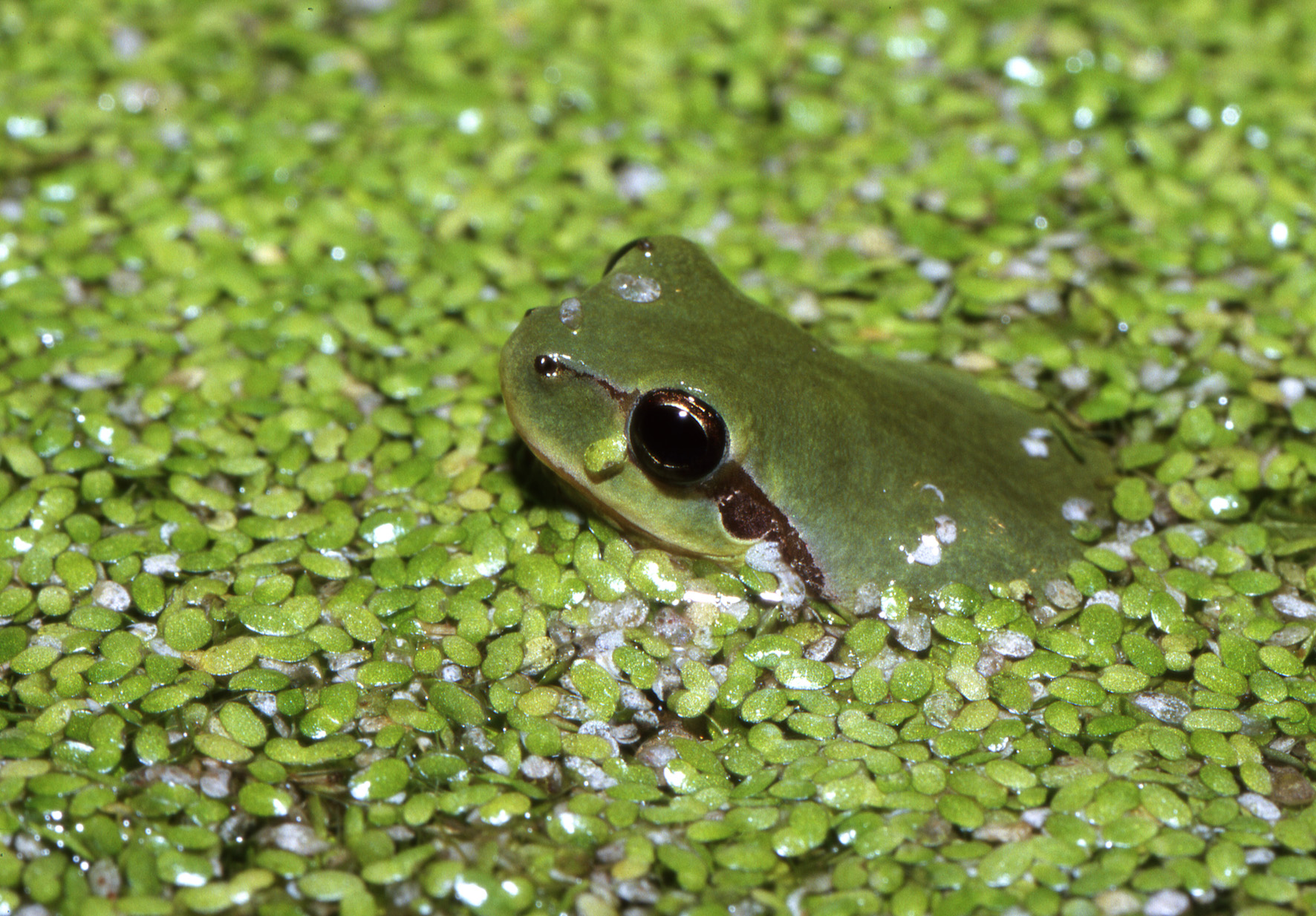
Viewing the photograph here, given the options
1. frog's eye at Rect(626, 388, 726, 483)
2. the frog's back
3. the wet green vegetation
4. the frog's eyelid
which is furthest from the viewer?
the frog's eyelid

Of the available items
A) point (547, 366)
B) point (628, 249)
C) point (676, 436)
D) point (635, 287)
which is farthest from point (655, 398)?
point (628, 249)

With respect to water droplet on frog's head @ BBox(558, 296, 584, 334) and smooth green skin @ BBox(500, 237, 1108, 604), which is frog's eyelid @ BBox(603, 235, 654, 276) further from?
water droplet on frog's head @ BBox(558, 296, 584, 334)

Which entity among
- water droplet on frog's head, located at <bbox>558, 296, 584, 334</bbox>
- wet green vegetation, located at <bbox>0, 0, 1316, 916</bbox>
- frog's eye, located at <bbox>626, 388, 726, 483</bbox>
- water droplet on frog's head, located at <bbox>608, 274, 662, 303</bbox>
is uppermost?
water droplet on frog's head, located at <bbox>608, 274, 662, 303</bbox>

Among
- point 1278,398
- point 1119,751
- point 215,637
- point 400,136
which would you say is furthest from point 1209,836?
point 400,136

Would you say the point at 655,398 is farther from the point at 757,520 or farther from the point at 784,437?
the point at 757,520

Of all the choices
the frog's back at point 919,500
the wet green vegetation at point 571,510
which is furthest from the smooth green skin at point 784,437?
the wet green vegetation at point 571,510

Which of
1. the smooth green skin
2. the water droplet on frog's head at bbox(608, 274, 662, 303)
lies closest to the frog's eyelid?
the smooth green skin
